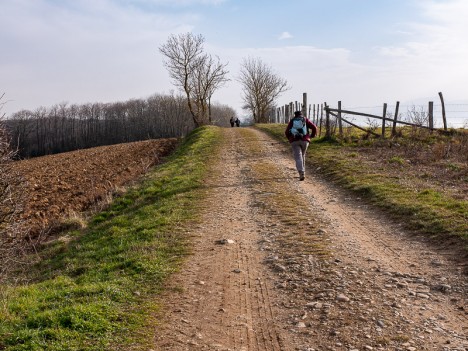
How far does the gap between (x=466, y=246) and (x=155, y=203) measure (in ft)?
23.4

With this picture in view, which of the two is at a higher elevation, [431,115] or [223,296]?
[431,115]

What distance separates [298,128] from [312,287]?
311 inches

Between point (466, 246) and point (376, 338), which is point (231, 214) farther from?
point (376, 338)

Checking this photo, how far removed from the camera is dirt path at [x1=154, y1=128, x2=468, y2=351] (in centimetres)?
442

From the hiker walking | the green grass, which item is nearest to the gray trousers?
the hiker walking

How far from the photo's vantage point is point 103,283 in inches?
234

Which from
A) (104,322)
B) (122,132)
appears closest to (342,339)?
(104,322)

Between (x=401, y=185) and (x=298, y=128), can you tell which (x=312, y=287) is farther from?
(x=298, y=128)

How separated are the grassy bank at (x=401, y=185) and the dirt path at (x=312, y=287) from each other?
539 mm

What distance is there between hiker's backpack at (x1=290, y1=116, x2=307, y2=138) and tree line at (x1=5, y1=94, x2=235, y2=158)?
78384mm

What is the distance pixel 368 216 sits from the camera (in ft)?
28.9

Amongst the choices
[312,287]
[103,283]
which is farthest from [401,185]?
[103,283]

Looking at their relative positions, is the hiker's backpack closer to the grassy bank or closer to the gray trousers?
the gray trousers

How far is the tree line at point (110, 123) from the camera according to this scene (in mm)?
95125
